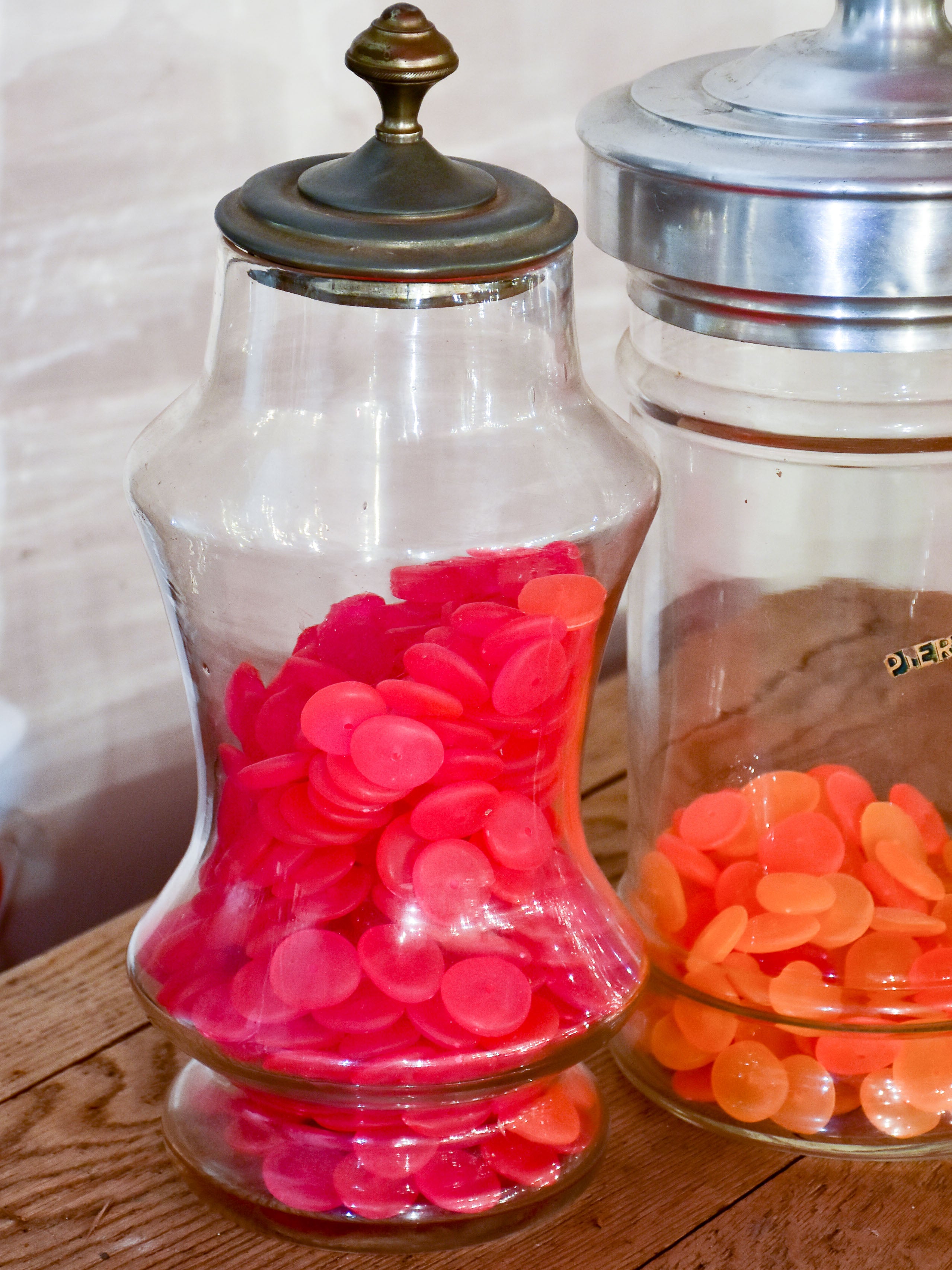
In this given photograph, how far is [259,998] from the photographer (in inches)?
18.6

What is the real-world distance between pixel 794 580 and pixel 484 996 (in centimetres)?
23

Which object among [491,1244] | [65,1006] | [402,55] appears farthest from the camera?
[65,1006]

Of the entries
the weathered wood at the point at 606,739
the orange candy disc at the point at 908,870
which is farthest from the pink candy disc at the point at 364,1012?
the weathered wood at the point at 606,739

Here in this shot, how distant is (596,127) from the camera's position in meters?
0.50

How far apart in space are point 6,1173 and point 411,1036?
0.64 feet

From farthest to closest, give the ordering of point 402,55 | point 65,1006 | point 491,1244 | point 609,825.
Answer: point 609,825
point 65,1006
point 491,1244
point 402,55

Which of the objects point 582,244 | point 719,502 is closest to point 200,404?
point 719,502

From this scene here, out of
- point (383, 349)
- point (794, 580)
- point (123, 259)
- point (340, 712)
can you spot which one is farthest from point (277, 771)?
point (123, 259)

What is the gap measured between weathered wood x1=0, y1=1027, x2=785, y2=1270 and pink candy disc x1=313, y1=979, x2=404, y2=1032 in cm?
11

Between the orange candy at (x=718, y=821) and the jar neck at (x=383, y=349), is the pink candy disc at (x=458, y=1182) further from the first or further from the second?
the jar neck at (x=383, y=349)

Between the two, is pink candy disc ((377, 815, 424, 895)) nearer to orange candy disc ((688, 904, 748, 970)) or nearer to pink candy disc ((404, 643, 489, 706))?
pink candy disc ((404, 643, 489, 706))

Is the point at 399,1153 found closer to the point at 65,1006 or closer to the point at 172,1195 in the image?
the point at 172,1195

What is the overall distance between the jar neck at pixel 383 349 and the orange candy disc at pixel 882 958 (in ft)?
0.82

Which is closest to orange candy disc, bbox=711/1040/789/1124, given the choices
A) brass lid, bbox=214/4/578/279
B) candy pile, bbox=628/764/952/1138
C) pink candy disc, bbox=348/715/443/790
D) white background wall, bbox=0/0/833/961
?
candy pile, bbox=628/764/952/1138
